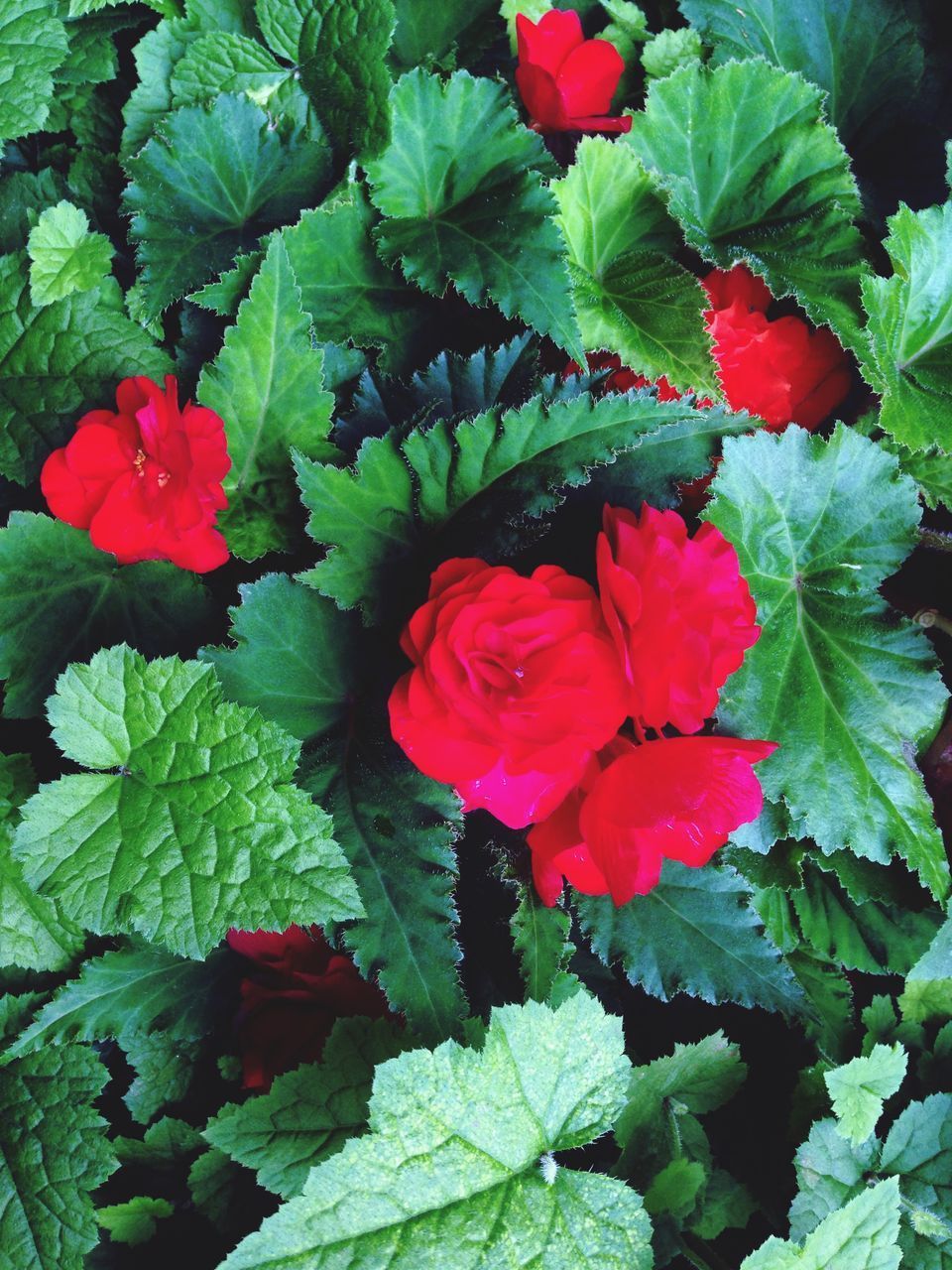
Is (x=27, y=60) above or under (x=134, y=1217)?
above

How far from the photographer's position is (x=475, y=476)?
0.67 meters

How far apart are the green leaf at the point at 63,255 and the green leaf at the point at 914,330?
582 millimetres

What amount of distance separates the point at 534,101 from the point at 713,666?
510 mm

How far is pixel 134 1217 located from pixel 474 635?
55 centimetres

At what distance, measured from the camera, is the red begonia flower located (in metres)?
0.57

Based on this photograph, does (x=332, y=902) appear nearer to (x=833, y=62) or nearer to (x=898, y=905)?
(x=898, y=905)

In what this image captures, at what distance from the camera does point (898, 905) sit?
0.85m

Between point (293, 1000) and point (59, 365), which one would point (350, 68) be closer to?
point (59, 365)

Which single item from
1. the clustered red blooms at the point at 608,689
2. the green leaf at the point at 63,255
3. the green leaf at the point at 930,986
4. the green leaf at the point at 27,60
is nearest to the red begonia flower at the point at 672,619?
the clustered red blooms at the point at 608,689

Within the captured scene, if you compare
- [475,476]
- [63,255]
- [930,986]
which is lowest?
[930,986]

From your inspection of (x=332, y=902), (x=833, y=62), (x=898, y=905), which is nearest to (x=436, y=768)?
(x=332, y=902)

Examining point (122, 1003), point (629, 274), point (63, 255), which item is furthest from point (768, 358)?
point (122, 1003)

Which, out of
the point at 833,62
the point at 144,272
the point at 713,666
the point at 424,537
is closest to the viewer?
the point at 713,666

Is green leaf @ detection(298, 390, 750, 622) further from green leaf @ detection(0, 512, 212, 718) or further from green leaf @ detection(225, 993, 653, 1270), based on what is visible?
green leaf @ detection(225, 993, 653, 1270)
